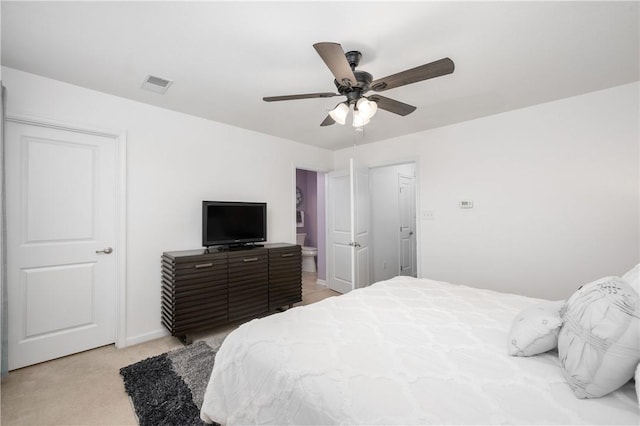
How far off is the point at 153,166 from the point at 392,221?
12.4 ft

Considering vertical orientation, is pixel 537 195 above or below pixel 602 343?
above

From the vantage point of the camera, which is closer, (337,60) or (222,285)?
A: (337,60)

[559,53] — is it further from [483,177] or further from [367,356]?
[367,356]

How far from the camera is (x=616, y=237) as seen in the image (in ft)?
7.98

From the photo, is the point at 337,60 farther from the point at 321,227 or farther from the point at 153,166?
the point at 321,227

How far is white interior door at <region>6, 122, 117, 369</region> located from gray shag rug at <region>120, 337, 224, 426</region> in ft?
2.51

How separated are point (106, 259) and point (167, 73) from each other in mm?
1828

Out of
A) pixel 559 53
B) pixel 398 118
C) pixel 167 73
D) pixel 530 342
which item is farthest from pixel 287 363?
pixel 398 118

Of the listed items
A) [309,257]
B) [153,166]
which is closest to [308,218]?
[309,257]

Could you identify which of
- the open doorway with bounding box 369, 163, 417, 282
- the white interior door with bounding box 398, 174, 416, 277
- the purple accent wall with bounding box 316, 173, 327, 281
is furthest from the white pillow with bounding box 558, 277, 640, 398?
the purple accent wall with bounding box 316, 173, 327, 281

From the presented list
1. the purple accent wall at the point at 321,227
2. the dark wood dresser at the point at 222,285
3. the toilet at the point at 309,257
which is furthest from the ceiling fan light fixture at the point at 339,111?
the toilet at the point at 309,257

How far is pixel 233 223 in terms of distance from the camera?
3.21 m

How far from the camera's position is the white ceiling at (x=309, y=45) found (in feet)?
4.93

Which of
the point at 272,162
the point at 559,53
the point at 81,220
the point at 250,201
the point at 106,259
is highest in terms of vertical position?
the point at 559,53
